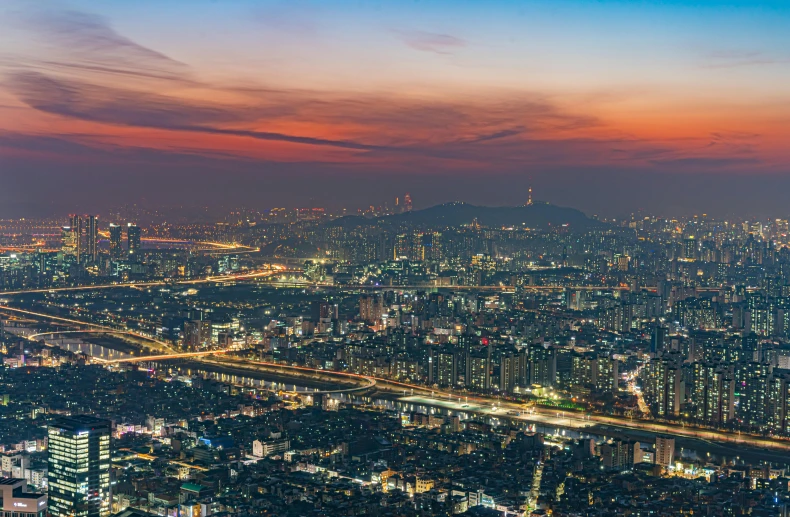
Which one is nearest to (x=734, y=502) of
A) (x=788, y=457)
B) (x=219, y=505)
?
(x=788, y=457)

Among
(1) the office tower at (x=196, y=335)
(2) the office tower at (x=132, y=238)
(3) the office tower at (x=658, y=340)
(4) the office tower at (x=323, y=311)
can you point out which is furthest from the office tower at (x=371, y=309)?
(2) the office tower at (x=132, y=238)

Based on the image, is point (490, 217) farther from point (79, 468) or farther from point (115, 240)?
point (79, 468)

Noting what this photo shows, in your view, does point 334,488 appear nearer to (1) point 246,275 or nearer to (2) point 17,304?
(2) point 17,304

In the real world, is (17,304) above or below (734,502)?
below

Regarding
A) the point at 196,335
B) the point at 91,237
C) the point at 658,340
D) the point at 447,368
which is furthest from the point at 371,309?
the point at 91,237

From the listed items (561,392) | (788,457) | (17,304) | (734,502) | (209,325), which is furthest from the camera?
(17,304)

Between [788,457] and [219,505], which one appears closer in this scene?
[219,505]

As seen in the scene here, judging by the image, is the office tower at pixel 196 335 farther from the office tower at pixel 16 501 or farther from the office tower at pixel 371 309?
the office tower at pixel 16 501

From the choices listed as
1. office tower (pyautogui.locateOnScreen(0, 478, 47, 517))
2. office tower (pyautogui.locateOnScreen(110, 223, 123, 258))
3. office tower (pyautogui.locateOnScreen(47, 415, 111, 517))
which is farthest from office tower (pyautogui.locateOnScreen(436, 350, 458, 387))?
office tower (pyautogui.locateOnScreen(110, 223, 123, 258))
